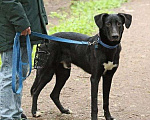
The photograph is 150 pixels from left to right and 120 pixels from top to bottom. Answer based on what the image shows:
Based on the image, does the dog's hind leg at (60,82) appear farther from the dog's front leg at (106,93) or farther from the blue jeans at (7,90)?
the blue jeans at (7,90)

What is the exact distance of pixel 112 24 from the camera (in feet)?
16.4

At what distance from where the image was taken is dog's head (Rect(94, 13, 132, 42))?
492 centimetres

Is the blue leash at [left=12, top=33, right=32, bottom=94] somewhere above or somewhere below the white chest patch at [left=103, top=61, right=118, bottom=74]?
above

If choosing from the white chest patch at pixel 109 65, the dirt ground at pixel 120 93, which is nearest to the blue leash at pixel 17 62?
the white chest patch at pixel 109 65

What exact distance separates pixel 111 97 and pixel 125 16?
2.01 meters

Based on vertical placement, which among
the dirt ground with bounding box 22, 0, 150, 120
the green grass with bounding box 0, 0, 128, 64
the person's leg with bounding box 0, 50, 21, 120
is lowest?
the dirt ground with bounding box 22, 0, 150, 120

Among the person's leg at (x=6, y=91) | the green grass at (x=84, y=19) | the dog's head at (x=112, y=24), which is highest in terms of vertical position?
the dog's head at (x=112, y=24)

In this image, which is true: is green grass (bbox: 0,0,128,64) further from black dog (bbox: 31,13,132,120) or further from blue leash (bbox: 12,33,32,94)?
blue leash (bbox: 12,33,32,94)

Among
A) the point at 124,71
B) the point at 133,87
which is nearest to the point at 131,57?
the point at 124,71

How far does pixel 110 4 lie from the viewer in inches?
646

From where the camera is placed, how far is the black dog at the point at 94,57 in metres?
A: 5.06

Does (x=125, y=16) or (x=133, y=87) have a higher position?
(x=125, y=16)

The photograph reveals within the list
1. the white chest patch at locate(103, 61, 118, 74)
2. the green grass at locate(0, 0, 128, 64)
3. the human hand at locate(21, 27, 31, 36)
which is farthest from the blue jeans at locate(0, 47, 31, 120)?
the green grass at locate(0, 0, 128, 64)

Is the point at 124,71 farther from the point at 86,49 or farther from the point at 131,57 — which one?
the point at 86,49
